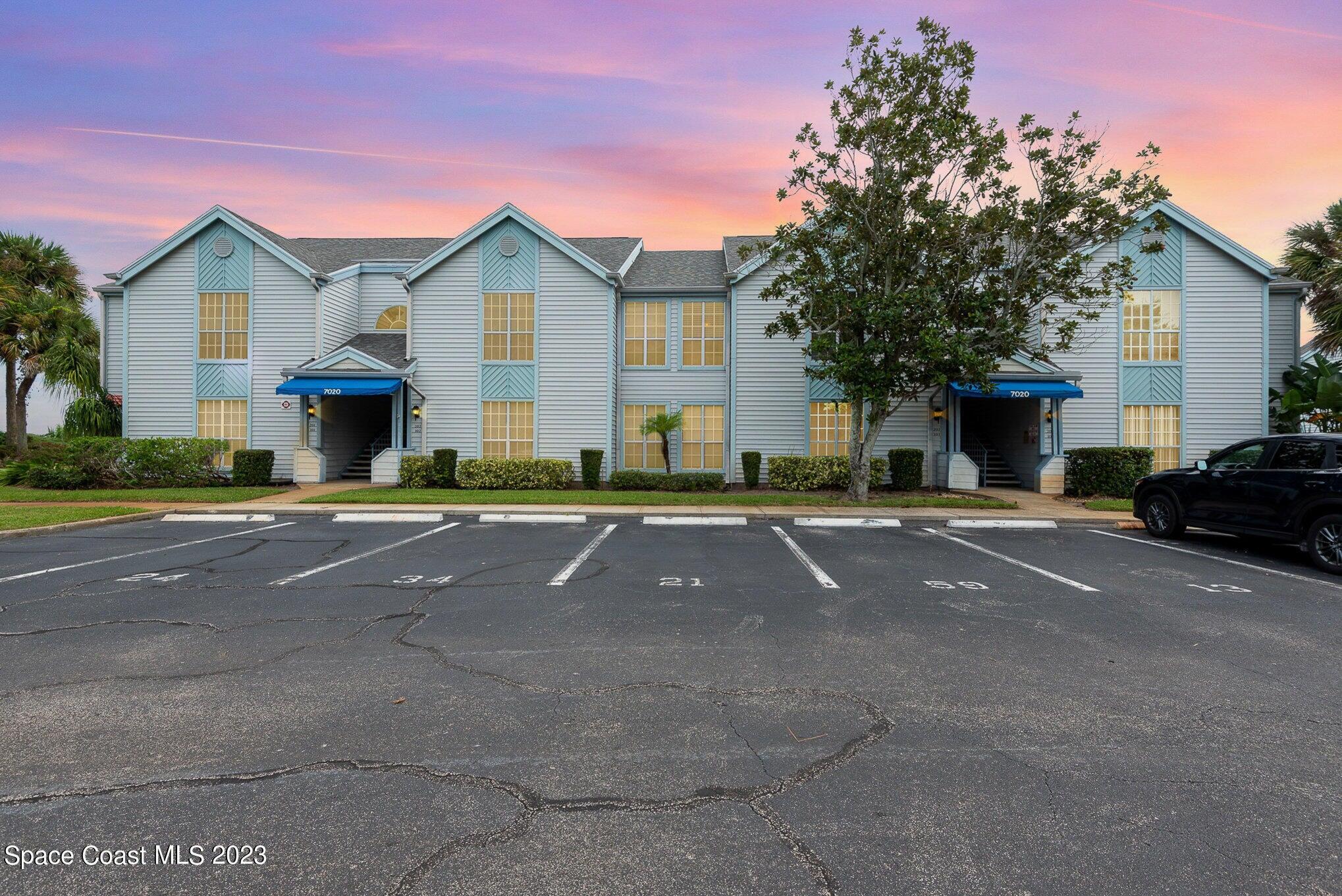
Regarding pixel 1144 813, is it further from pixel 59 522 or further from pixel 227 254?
pixel 227 254

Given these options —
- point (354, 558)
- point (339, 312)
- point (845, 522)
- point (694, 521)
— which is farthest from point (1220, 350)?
point (339, 312)

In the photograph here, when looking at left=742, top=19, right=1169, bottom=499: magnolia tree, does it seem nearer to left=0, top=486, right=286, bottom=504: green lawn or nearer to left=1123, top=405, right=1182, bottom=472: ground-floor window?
left=1123, top=405, right=1182, bottom=472: ground-floor window

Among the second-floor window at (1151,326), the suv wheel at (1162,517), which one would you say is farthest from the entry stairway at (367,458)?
the second-floor window at (1151,326)

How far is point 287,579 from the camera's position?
25.5ft

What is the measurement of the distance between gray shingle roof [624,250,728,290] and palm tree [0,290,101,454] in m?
18.7

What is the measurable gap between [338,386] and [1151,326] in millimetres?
25032

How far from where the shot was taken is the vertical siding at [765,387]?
2105 cm

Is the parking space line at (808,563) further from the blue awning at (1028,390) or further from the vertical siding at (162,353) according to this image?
the vertical siding at (162,353)

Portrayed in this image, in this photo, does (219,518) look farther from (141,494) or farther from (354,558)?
(354,558)

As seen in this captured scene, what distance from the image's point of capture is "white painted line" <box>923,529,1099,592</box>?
7723 mm

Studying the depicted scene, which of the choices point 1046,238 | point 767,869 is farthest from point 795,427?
point 767,869

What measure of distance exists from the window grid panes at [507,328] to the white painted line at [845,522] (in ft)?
37.4

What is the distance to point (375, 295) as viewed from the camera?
23.9 m

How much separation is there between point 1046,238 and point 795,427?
27.9 feet
